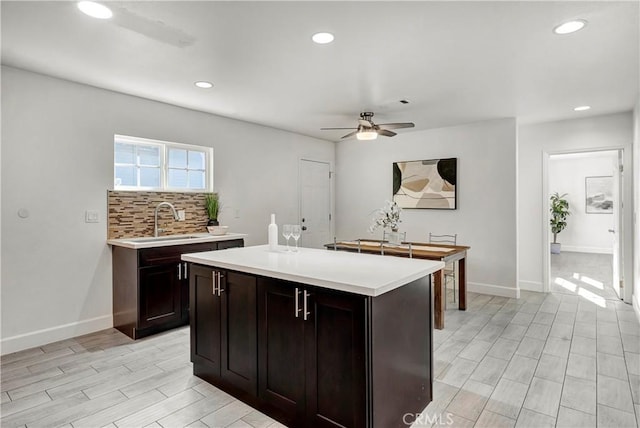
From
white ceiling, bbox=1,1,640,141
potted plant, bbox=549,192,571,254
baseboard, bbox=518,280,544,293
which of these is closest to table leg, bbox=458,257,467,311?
baseboard, bbox=518,280,544,293

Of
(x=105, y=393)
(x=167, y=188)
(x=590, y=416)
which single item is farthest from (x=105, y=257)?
(x=590, y=416)

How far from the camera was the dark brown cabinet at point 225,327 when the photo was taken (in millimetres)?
2221

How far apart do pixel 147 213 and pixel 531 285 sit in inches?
212

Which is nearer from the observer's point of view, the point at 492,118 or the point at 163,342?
the point at 163,342

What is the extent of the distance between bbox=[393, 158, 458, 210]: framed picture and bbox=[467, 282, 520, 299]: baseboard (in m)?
1.21

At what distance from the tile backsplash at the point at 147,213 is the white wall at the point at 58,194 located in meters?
0.12

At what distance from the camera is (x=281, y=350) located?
204cm

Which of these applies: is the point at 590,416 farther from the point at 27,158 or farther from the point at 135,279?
the point at 27,158

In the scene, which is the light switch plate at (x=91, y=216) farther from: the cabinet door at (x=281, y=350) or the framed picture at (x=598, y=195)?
the framed picture at (x=598, y=195)

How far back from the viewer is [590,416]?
212 centimetres

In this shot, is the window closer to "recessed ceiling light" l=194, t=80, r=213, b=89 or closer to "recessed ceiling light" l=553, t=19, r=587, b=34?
"recessed ceiling light" l=194, t=80, r=213, b=89

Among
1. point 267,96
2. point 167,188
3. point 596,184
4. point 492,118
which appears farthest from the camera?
point 596,184

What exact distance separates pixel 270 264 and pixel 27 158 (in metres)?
2.60

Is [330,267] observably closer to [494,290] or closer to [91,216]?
[91,216]
